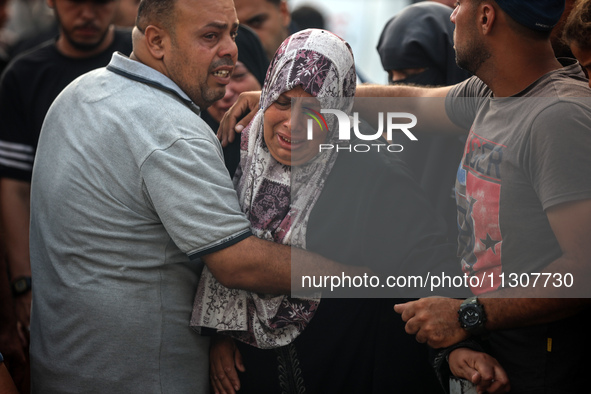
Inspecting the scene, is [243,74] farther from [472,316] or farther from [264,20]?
[472,316]

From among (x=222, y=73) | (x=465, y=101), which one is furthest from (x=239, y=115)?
(x=465, y=101)

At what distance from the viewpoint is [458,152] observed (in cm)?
312

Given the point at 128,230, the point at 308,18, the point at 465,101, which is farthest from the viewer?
the point at 308,18

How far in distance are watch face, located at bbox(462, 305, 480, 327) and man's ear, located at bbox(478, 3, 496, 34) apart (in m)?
0.85

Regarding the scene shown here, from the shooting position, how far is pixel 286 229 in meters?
2.22

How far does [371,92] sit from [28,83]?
1.94 m

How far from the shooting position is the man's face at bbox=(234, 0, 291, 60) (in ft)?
12.7

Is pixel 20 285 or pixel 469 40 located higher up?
pixel 469 40

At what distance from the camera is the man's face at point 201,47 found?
2299 millimetres

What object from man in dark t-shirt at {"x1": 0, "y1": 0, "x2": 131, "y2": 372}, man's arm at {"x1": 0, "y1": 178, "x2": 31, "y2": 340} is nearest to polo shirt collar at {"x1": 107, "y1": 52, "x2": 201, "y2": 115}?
man in dark t-shirt at {"x1": 0, "y1": 0, "x2": 131, "y2": 372}

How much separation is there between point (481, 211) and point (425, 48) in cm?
144

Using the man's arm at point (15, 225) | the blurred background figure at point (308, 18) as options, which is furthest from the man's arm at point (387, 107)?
the blurred background figure at point (308, 18)

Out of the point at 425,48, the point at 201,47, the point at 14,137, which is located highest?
the point at 201,47

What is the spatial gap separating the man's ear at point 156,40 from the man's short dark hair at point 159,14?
0.02 meters
